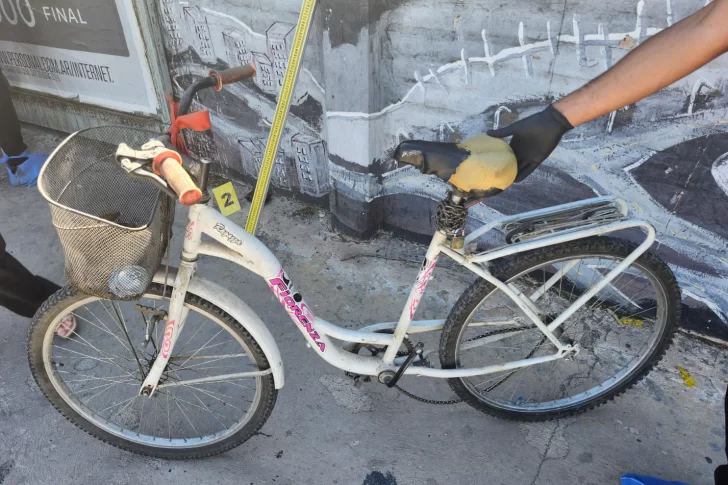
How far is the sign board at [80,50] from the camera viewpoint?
3791 mm

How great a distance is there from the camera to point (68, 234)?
150 centimetres

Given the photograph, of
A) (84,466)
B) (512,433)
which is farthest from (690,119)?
(84,466)

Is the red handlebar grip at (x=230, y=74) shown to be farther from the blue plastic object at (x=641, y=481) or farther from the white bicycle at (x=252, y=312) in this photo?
the blue plastic object at (x=641, y=481)

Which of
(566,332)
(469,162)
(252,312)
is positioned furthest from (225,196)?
(566,332)

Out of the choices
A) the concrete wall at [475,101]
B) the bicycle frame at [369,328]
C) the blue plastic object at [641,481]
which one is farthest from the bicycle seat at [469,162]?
the blue plastic object at [641,481]

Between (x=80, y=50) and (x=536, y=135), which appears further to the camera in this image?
(x=80, y=50)

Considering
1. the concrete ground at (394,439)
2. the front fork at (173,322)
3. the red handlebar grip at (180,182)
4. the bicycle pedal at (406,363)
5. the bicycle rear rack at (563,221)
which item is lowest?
the concrete ground at (394,439)

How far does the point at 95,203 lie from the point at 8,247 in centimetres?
245

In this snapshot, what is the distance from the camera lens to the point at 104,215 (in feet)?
5.34

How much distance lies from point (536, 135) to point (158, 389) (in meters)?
1.85

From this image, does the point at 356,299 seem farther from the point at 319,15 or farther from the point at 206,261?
the point at 319,15

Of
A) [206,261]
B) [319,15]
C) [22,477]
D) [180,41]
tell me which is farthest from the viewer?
[180,41]

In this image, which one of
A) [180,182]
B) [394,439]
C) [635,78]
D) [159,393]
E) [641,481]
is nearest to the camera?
[180,182]

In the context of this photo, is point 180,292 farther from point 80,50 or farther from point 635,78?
point 80,50
